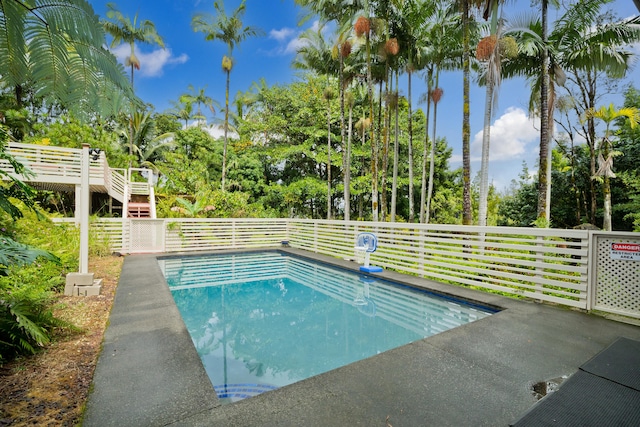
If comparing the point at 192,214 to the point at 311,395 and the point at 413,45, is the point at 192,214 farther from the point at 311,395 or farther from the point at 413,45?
the point at 311,395

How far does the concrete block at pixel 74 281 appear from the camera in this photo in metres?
4.58

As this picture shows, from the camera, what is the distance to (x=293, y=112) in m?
17.5

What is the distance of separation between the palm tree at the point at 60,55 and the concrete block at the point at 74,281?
4356 millimetres

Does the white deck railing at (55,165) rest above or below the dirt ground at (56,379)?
above

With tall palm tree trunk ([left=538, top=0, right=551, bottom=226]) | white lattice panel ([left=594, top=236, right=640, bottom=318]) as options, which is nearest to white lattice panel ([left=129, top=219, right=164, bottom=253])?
white lattice panel ([left=594, top=236, right=640, bottom=318])

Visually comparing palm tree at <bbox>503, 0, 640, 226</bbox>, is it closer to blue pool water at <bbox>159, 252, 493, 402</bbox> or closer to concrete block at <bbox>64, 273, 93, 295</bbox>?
blue pool water at <bbox>159, 252, 493, 402</bbox>

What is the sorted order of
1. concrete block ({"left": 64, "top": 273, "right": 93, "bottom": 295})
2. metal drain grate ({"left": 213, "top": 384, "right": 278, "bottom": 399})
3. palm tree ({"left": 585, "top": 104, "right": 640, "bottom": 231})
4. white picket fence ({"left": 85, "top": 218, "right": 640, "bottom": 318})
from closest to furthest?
1. metal drain grate ({"left": 213, "top": 384, "right": 278, "bottom": 399})
2. white picket fence ({"left": 85, "top": 218, "right": 640, "bottom": 318})
3. concrete block ({"left": 64, "top": 273, "right": 93, "bottom": 295})
4. palm tree ({"left": 585, "top": 104, "right": 640, "bottom": 231})

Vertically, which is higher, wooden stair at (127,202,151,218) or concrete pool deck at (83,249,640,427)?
wooden stair at (127,202,151,218)

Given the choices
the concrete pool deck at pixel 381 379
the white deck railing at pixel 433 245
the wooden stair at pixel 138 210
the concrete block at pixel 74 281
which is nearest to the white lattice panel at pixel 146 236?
the white deck railing at pixel 433 245

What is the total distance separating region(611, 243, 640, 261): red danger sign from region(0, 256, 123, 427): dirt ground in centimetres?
531

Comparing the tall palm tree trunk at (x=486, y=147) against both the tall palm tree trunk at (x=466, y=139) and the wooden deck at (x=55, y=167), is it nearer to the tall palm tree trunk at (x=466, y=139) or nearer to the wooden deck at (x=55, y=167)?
the tall palm tree trunk at (x=466, y=139)

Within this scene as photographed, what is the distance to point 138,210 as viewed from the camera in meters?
12.8

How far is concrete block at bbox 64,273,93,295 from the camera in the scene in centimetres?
458

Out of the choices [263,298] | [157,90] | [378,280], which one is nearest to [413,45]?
[378,280]
